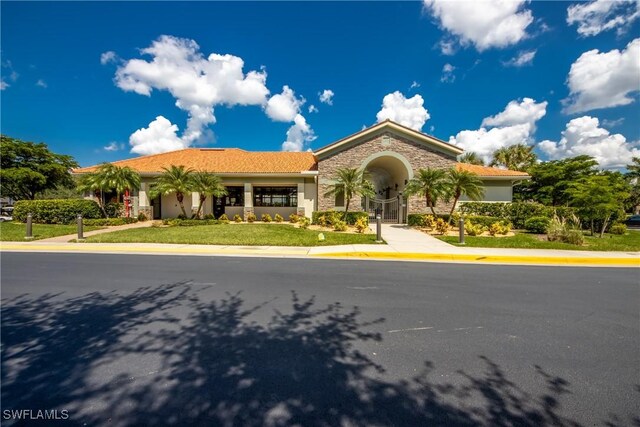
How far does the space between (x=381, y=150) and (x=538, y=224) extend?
10398mm

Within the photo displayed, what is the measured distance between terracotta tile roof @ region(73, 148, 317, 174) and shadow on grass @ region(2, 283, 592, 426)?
17579 millimetres

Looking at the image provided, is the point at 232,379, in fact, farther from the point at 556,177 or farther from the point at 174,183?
the point at 556,177

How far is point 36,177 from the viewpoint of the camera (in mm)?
26672

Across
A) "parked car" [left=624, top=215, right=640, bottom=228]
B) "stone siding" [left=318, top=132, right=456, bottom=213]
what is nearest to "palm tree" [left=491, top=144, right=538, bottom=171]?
"parked car" [left=624, top=215, right=640, bottom=228]

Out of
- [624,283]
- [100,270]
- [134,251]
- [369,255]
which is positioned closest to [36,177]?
[134,251]

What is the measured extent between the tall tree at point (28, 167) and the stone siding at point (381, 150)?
96.2 ft

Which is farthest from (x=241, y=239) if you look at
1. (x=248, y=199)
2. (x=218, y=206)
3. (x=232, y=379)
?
(x=218, y=206)

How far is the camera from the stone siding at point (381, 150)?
19.4m

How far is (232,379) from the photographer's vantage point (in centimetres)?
280

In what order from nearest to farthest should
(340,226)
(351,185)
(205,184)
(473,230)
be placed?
(473,230), (340,226), (351,185), (205,184)

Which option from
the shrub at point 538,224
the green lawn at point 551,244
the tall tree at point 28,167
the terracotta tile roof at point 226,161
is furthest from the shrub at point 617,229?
the tall tree at point 28,167

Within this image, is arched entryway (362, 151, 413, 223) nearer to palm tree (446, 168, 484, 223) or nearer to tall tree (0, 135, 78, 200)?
palm tree (446, 168, 484, 223)

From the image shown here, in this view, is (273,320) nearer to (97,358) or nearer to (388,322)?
(388,322)

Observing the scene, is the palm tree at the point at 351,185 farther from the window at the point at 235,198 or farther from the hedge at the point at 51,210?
the hedge at the point at 51,210
